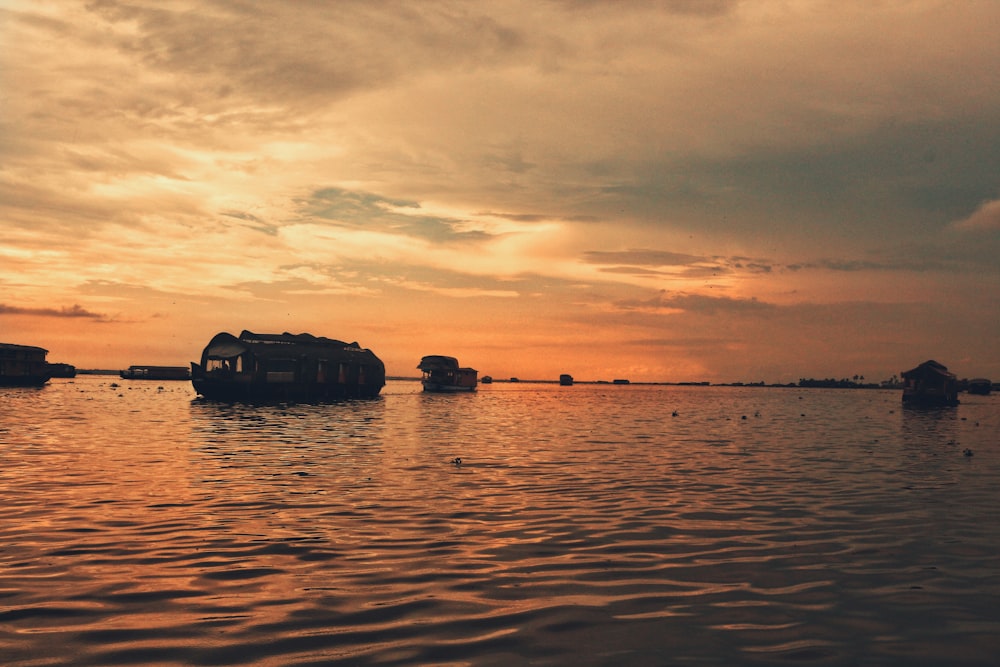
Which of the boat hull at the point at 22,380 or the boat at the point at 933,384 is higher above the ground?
the boat at the point at 933,384

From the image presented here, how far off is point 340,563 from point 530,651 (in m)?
4.77

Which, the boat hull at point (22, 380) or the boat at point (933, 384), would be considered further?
the boat hull at point (22, 380)

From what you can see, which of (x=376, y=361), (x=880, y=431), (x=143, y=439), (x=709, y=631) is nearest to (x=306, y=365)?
(x=376, y=361)

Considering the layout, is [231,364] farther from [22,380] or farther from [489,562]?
[489,562]

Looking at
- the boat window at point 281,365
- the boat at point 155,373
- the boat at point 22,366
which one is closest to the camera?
the boat window at point 281,365

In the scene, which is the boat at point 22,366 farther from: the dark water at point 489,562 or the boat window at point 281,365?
the dark water at point 489,562

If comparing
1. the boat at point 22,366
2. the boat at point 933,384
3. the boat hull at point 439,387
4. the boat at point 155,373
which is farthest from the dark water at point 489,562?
the boat at point 155,373

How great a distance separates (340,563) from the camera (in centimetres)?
1163

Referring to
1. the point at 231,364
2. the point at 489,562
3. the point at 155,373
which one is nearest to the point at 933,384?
the point at 231,364

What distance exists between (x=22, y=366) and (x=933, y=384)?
123 meters

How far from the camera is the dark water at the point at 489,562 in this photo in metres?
8.09

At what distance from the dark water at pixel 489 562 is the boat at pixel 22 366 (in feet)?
306

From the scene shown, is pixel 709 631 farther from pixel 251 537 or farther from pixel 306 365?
pixel 306 365

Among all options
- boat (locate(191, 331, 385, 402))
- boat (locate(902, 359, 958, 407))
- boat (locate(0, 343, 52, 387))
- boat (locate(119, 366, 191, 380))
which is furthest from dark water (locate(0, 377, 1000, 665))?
boat (locate(119, 366, 191, 380))
